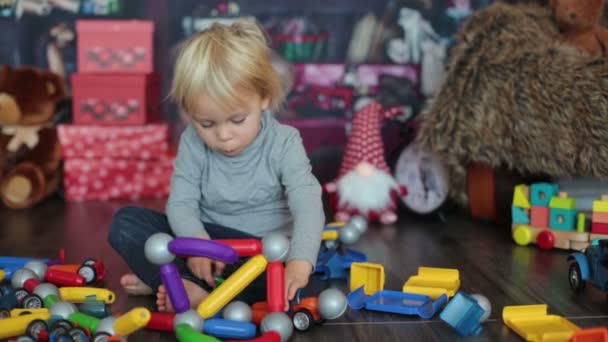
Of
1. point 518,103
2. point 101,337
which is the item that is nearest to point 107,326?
point 101,337

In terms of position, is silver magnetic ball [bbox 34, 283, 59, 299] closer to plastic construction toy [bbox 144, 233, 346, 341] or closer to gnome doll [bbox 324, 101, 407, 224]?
plastic construction toy [bbox 144, 233, 346, 341]

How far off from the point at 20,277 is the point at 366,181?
1049mm

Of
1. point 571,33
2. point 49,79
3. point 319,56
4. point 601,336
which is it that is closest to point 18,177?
point 49,79

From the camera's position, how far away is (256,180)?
138 cm

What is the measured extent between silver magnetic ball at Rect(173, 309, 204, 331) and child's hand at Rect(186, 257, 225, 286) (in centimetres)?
12

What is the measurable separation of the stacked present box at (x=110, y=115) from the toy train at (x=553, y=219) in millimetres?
1186

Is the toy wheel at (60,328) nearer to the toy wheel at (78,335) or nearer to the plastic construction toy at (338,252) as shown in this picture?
the toy wheel at (78,335)

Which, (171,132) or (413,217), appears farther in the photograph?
(171,132)

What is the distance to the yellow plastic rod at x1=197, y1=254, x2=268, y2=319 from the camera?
113cm

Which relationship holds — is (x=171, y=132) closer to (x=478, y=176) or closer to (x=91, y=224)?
(x=91, y=224)

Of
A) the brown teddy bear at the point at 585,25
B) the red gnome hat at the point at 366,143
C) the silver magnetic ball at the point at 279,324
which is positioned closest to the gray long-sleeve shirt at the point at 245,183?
the silver magnetic ball at the point at 279,324

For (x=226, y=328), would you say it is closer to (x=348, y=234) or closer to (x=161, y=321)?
(x=161, y=321)

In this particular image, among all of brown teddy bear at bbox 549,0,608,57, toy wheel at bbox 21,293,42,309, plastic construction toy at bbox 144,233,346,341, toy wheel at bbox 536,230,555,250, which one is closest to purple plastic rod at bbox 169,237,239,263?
plastic construction toy at bbox 144,233,346,341

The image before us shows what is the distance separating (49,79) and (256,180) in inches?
52.3
